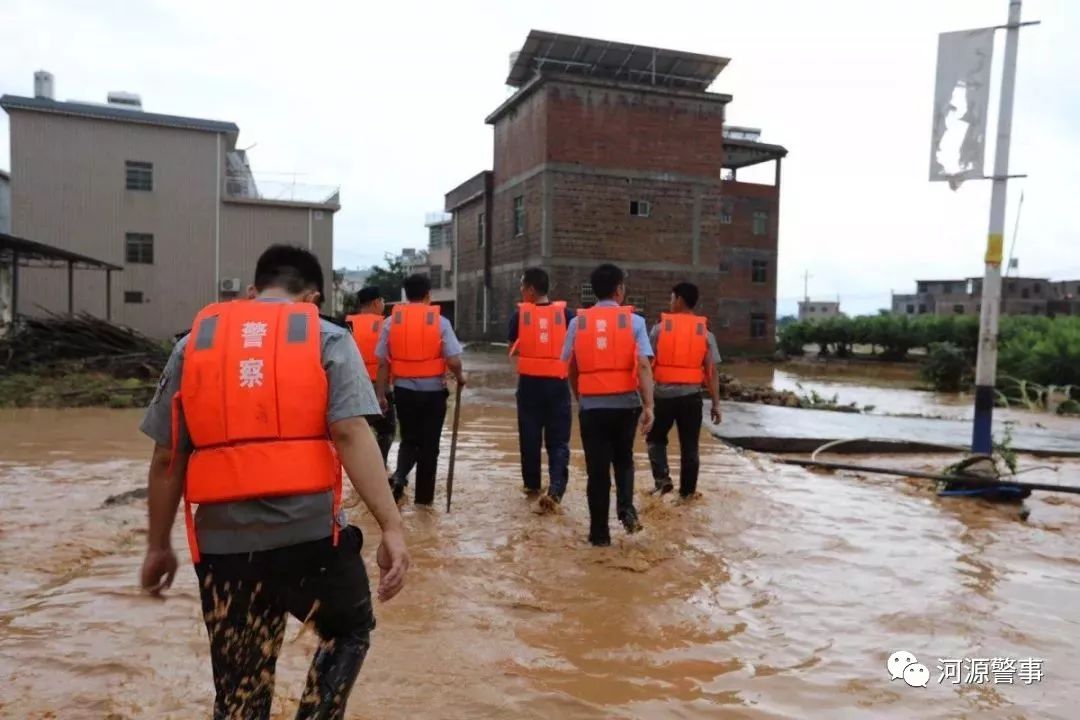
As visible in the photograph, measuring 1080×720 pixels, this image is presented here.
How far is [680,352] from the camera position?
694 cm

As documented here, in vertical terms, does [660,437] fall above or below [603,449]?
below

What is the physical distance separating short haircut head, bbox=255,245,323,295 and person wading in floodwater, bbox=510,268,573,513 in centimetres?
423

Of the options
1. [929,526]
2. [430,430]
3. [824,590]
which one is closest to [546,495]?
[430,430]

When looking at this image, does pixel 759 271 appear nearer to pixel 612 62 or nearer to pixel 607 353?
pixel 612 62

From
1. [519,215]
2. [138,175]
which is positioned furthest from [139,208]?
[519,215]

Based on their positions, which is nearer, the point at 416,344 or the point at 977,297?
the point at 416,344

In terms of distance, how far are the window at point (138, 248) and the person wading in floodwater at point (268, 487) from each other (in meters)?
29.2

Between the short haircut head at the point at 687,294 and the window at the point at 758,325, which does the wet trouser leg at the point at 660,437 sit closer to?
the short haircut head at the point at 687,294

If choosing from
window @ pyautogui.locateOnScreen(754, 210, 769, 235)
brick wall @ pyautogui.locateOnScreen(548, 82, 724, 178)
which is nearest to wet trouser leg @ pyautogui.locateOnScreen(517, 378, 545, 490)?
brick wall @ pyautogui.locateOnScreen(548, 82, 724, 178)

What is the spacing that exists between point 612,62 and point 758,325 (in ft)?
52.0

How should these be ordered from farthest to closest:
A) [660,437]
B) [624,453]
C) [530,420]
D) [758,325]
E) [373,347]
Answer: [758,325] → [373,347] → [660,437] → [530,420] → [624,453]

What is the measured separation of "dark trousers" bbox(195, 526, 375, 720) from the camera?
2.41 m

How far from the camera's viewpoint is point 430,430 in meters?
6.45

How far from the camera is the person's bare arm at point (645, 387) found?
5461 mm
